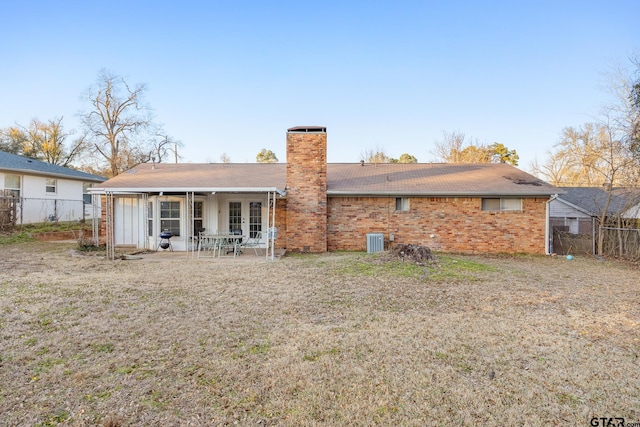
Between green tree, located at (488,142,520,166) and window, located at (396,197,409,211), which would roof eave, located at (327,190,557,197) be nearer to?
window, located at (396,197,409,211)

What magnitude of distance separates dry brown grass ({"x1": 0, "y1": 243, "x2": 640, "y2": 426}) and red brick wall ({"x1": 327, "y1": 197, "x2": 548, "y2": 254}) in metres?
5.14

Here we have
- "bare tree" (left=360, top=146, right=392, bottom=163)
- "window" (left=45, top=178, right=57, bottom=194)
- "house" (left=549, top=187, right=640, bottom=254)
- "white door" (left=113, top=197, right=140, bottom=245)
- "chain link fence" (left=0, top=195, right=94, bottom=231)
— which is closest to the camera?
"house" (left=549, top=187, right=640, bottom=254)

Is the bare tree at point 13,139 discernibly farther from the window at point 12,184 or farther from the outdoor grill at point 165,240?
the outdoor grill at point 165,240

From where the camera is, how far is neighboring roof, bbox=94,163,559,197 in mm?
12297

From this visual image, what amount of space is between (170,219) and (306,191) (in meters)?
5.33

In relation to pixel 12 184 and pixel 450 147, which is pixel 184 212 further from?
pixel 450 147

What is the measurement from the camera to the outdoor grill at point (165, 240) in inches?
472

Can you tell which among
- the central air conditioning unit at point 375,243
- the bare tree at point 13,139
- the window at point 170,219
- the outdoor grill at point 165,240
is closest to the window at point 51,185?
the window at point 170,219

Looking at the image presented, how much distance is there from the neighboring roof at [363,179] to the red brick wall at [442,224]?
469 mm

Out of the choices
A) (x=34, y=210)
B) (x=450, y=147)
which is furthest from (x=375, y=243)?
(x=450, y=147)

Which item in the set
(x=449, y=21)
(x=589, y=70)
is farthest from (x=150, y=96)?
(x=589, y=70)

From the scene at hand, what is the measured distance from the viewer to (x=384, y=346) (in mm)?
3898

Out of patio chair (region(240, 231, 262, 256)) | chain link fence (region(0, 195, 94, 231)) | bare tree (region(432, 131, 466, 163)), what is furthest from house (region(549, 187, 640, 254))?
chain link fence (region(0, 195, 94, 231))

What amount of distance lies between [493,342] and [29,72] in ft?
71.9
